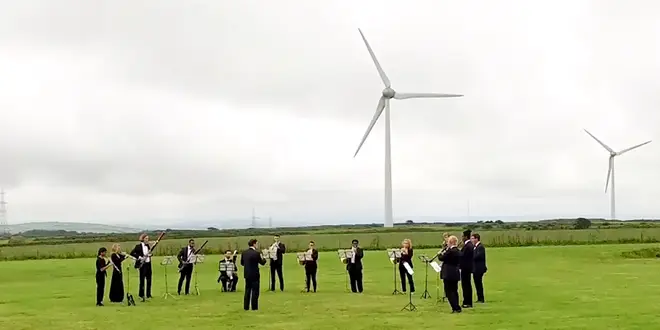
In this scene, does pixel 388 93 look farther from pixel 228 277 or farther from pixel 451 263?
pixel 451 263

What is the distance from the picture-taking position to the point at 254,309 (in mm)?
21953

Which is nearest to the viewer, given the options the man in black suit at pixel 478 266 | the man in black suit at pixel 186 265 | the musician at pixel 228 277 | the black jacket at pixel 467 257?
the black jacket at pixel 467 257

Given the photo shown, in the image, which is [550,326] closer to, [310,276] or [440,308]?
[440,308]

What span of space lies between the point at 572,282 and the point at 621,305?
25.4 ft

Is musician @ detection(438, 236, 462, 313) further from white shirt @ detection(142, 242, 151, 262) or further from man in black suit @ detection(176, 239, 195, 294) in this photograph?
man in black suit @ detection(176, 239, 195, 294)

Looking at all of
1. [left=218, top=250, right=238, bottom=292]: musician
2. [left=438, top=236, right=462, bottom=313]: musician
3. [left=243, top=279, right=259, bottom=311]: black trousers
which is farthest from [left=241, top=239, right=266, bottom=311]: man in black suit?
[left=218, top=250, right=238, bottom=292]: musician

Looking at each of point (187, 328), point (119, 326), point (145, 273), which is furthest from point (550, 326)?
point (145, 273)

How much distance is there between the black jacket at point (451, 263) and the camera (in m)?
20.2

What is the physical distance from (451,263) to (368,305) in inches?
131

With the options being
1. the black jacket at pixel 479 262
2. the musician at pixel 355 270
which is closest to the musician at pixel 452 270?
the black jacket at pixel 479 262

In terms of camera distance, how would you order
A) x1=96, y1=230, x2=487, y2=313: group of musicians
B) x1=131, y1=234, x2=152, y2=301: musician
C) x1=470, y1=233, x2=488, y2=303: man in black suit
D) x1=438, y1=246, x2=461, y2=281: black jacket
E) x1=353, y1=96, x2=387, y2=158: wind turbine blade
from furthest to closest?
x1=353, y1=96, x2=387, y2=158: wind turbine blade
x1=131, y1=234, x2=152, y2=301: musician
x1=470, y1=233, x2=488, y2=303: man in black suit
x1=96, y1=230, x2=487, y2=313: group of musicians
x1=438, y1=246, x2=461, y2=281: black jacket

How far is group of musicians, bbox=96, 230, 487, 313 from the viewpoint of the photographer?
20.4 m

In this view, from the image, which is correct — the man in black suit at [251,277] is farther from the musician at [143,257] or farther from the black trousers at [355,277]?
the black trousers at [355,277]

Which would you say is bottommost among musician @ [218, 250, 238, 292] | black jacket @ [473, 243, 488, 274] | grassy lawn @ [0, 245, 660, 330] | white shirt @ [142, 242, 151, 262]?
grassy lawn @ [0, 245, 660, 330]
